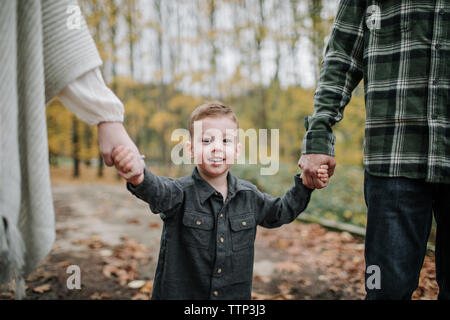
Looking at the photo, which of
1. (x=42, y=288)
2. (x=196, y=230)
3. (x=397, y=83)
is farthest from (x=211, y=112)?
(x=42, y=288)

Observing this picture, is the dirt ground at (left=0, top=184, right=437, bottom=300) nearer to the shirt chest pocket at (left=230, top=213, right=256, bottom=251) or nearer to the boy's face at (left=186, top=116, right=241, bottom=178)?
the shirt chest pocket at (left=230, top=213, right=256, bottom=251)

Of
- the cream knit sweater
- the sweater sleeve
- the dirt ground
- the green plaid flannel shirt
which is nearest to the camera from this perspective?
the cream knit sweater

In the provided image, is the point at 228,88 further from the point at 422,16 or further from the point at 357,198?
the point at 422,16

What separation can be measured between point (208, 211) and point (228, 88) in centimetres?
973

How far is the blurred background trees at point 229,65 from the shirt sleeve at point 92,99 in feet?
18.1

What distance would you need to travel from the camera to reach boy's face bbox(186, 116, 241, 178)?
1.75m

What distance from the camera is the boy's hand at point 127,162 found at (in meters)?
1.37

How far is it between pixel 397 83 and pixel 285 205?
0.85 metres

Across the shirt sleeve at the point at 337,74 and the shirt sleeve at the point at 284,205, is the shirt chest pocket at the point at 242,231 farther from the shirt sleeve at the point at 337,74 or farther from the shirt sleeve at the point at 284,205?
the shirt sleeve at the point at 337,74

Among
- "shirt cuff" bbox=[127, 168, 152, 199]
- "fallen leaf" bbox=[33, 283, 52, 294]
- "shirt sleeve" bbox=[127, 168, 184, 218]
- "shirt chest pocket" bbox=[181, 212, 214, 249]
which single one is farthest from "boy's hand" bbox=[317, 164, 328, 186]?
"fallen leaf" bbox=[33, 283, 52, 294]

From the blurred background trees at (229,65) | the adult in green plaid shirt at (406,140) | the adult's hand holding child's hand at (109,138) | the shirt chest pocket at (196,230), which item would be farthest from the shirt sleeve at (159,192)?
the blurred background trees at (229,65)

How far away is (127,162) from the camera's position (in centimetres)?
139

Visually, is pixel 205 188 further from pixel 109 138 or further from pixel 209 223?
pixel 109 138

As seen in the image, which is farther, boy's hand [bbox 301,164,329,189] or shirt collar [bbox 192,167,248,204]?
shirt collar [bbox 192,167,248,204]
